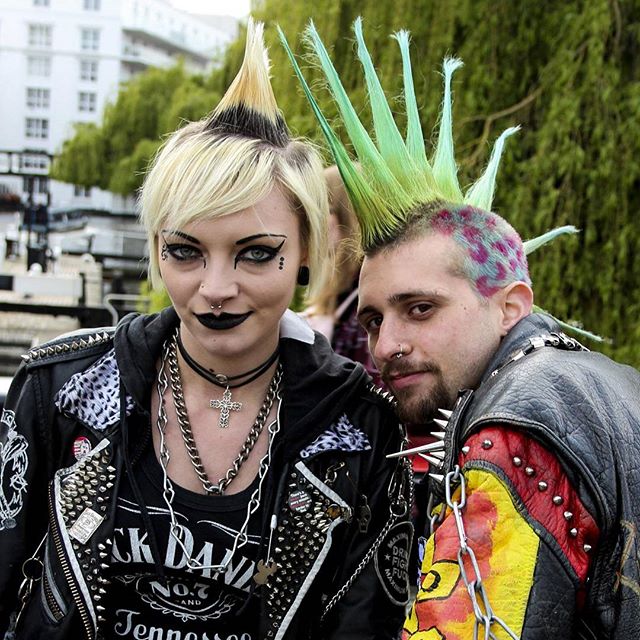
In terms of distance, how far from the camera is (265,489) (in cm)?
204

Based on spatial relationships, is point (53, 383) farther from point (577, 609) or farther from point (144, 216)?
point (577, 609)

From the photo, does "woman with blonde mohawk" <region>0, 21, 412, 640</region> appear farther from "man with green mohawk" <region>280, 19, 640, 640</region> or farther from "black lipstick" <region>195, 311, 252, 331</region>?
"man with green mohawk" <region>280, 19, 640, 640</region>

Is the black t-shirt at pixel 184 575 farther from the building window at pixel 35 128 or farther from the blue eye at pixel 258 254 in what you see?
the building window at pixel 35 128

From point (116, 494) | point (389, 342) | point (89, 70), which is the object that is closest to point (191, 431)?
point (116, 494)

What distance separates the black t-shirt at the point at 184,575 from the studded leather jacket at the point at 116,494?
4 centimetres

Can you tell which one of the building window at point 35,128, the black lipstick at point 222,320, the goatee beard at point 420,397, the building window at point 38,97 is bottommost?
the building window at point 35,128

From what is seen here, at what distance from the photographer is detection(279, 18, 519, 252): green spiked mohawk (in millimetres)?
1977

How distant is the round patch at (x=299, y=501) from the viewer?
6.70ft

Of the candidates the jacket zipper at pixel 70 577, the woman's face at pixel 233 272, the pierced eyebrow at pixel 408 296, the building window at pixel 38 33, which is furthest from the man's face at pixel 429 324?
the building window at pixel 38 33

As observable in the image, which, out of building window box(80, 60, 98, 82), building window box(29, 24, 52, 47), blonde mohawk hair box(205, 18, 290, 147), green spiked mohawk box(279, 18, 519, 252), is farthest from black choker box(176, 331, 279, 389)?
building window box(29, 24, 52, 47)

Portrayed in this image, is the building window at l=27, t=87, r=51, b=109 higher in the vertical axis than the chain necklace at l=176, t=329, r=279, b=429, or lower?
higher

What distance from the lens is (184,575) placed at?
6.44 ft

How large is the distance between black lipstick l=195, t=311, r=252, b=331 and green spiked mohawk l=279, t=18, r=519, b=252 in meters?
0.32

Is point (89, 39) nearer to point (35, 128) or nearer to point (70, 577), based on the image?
point (35, 128)
